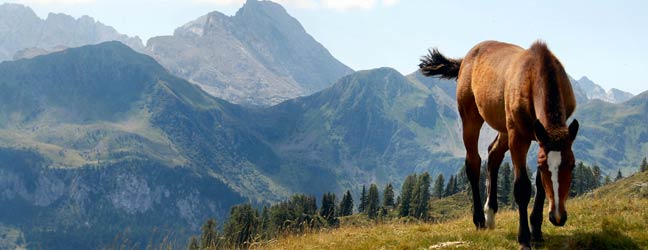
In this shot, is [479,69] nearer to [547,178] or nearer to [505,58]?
[505,58]

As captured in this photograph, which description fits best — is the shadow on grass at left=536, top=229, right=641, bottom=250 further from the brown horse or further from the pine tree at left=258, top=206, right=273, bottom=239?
the pine tree at left=258, top=206, right=273, bottom=239

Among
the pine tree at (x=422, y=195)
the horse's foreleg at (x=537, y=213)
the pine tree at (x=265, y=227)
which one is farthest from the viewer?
the pine tree at (x=422, y=195)

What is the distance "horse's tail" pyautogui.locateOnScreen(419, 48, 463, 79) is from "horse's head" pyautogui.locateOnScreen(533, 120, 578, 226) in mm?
8105

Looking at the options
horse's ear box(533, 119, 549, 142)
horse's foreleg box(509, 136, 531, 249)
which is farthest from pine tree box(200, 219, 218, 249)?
horse's ear box(533, 119, 549, 142)

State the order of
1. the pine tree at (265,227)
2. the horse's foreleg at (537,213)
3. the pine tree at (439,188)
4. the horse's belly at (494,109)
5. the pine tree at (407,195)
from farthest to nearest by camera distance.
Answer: the pine tree at (439,188), the pine tree at (407,195), the pine tree at (265,227), the horse's belly at (494,109), the horse's foreleg at (537,213)

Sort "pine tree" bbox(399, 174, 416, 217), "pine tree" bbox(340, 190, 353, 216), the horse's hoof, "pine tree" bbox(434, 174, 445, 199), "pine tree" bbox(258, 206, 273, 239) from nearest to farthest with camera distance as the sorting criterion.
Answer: the horse's hoof → "pine tree" bbox(258, 206, 273, 239) → "pine tree" bbox(399, 174, 416, 217) → "pine tree" bbox(340, 190, 353, 216) → "pine tree" bbox(434, 174, 445, 199)

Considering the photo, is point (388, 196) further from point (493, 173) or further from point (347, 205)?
point (493, 173)

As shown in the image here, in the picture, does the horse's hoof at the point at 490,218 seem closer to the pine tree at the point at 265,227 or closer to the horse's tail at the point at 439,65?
the horse's tail at the point at 439,65

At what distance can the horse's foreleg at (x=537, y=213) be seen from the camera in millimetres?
11110

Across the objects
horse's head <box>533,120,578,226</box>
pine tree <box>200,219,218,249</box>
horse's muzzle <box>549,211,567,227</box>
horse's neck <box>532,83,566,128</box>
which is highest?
horse's neck <box>532,83,566,128</box>

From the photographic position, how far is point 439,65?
59.8 feet

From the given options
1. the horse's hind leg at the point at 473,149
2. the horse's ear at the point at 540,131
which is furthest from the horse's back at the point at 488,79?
the horse's ear at the point at 540,131

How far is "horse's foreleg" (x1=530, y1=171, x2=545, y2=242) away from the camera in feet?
36.5

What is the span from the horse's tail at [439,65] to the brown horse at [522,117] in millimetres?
931
